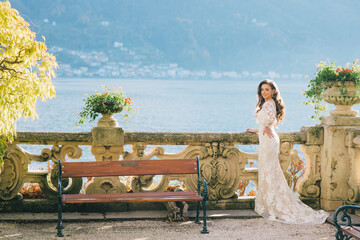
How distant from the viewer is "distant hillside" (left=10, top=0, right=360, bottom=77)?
11150 centimetres

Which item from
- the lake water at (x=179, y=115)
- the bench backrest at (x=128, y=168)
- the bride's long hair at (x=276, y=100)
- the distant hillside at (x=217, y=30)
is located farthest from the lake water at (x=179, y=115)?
the bench backrest at (x=128, y=168)

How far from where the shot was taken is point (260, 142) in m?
6.28

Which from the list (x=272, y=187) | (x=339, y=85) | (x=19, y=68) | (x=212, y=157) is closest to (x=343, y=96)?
(x=339, y=85)

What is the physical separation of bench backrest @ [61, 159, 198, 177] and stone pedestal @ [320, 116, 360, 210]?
1.84 metres

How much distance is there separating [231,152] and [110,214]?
176cm

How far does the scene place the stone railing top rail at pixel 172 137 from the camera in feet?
20.2

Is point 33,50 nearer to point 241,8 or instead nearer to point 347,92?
point 347,92

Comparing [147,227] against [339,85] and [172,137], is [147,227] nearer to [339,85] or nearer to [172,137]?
[172,137]

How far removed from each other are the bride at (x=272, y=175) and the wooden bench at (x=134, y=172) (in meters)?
0.93

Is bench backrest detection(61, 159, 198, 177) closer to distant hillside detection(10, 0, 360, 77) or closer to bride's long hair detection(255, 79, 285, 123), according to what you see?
bride's long hair detection(255, 79, 285, 123)

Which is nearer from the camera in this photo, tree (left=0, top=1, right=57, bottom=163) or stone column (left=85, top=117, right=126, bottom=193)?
tree (left=0, top=1, right=57, bottom=163)

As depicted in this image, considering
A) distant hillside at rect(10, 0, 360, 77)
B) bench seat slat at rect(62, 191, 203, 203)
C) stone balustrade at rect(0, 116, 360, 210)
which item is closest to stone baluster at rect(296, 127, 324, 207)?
stone balustrade at rect(0, 116, 360, 210)

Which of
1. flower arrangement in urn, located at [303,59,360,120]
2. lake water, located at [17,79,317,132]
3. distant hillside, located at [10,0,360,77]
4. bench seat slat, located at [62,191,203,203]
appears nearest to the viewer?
bench seat slat, located at [62,191,203,203]

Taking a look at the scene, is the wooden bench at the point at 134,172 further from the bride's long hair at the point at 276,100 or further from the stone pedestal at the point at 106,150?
the bride's long hair at the point at 276,100
